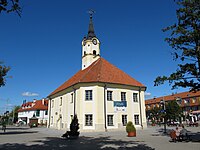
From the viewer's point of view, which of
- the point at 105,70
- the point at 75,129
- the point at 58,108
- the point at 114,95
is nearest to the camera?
the point at 75,129

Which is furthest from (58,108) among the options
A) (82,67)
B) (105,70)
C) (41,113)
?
(41,113)

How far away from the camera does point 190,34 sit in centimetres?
1406

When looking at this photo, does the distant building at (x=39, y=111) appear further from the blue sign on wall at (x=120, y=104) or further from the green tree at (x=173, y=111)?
the blue sign on wall at (x=120, y=104)

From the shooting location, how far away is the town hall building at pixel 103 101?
2641cm

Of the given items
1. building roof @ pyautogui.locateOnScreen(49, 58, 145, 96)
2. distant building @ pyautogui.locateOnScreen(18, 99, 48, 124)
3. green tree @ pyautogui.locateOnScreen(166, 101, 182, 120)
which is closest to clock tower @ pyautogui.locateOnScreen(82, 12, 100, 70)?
building roof @ pyautogui.locateOnScreen(49, 58, 145, 96)

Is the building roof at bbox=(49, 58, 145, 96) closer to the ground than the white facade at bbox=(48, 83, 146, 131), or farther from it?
farther from it

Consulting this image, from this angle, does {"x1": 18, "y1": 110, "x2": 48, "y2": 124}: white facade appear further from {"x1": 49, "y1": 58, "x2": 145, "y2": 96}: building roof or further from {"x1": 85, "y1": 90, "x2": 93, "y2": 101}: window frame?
{"x1": 85, "y1": 90, "x2": 93, "y2": 101}: window frame

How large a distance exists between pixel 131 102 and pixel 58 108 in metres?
13.7

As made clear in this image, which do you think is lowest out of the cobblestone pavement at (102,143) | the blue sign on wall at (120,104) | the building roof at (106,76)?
the cobblestone pavement at (102,143)

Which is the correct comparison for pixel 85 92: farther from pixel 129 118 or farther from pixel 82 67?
pixel 82 67

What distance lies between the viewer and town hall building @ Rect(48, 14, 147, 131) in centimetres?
2641

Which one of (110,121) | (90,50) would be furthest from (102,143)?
(90,50)

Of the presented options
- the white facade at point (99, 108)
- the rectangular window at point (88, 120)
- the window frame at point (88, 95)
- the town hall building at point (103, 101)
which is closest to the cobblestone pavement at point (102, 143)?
the rectangular window at point (88, 120)

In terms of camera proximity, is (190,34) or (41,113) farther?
(41,113)
